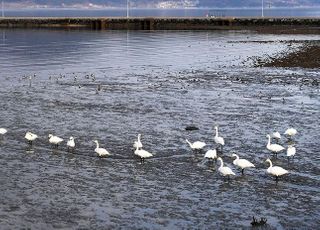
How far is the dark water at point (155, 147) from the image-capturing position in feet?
53.3

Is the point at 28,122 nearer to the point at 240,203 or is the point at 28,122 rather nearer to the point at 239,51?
the point at 240,203

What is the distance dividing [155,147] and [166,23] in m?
107

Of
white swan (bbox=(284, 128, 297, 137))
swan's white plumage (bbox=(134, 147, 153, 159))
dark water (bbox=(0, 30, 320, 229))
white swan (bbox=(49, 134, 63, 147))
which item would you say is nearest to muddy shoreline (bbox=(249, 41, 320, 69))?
dark water (bbox=(0, 30, 320, 229))

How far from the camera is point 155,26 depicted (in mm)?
122938

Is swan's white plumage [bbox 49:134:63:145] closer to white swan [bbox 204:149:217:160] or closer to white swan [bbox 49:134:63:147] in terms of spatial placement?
white swan [bbox 49:134:63:147]

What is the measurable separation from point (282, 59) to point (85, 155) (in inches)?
1335

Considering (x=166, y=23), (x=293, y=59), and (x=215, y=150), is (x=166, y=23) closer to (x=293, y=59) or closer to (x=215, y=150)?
(x=293, y=59)

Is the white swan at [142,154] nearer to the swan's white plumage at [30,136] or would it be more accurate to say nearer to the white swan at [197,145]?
the white swan at [197,145]

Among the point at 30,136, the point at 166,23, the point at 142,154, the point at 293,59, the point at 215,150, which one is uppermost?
the point at 166,23

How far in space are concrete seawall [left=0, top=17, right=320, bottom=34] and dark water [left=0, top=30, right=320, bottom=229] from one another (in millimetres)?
74107

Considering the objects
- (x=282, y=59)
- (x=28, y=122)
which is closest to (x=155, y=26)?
(x=282, y=59)

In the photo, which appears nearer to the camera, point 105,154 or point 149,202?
point 149,202

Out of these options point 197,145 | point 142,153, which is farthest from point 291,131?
point 142,153

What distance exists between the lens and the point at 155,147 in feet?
74.5
